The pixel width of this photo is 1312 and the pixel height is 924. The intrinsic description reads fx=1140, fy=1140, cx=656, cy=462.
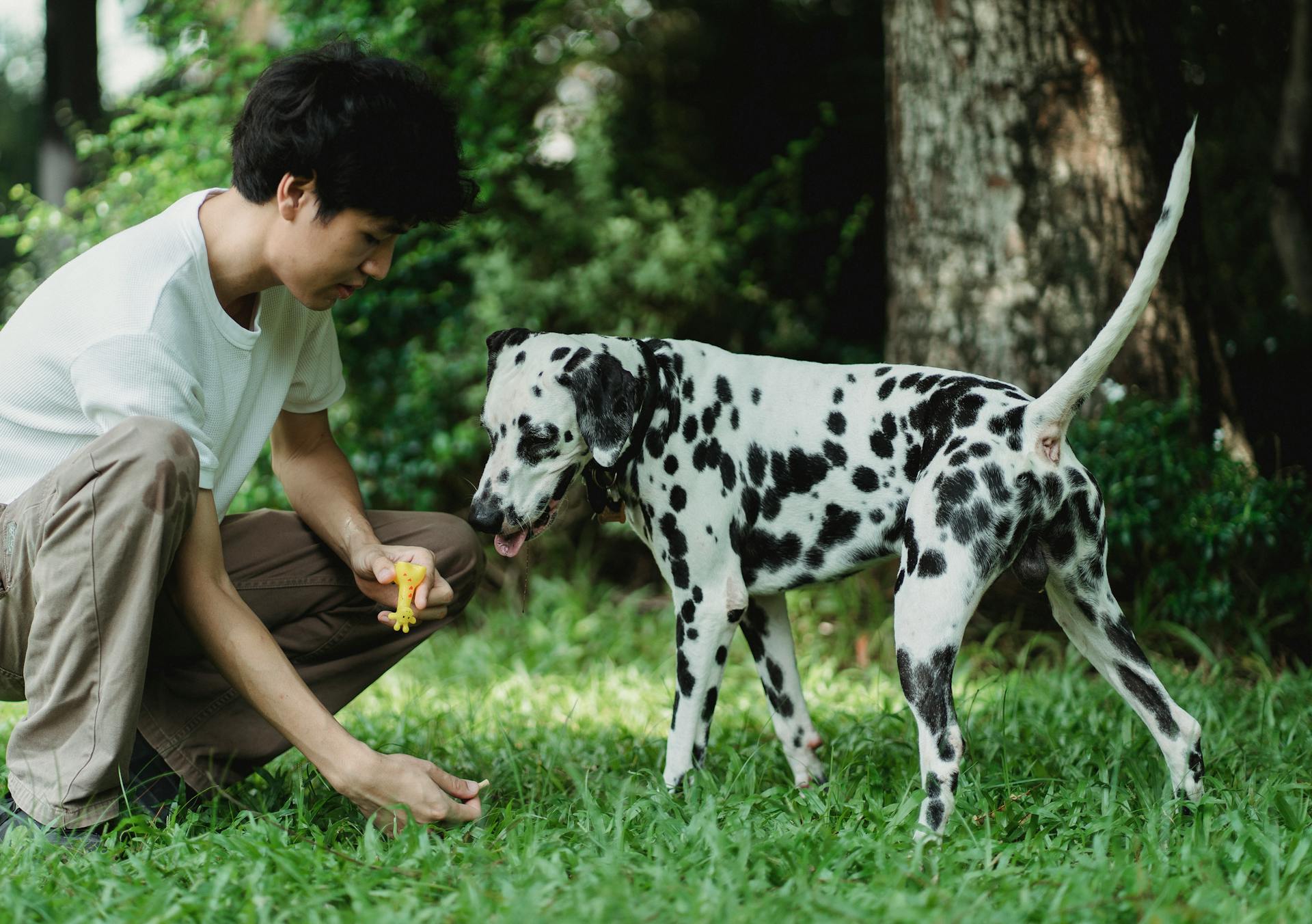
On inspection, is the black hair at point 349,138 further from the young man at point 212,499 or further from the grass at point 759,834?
the grass at point 759,834

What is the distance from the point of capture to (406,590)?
2912 millimetres

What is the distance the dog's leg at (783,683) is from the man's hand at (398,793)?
1058 mm

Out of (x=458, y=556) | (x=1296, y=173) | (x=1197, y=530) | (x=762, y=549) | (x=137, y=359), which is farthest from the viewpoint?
(x=1296, y=173)

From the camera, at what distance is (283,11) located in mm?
6621

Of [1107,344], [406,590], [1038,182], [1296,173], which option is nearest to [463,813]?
[406,590]

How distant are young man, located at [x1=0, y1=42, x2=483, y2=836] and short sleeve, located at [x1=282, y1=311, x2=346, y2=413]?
31 mm

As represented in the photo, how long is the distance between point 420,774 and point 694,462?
3.64ft

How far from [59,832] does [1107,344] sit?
2.68 m

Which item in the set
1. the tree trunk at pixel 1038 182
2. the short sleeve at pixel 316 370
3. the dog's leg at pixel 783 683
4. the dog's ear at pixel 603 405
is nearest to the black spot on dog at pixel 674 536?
the dog's ear at pixel 603 405

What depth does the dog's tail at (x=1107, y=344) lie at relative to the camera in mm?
2617

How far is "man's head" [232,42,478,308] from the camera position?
2.74 metres

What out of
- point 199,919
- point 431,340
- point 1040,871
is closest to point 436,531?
point 199,919

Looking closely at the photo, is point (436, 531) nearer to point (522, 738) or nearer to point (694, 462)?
point (694, 462)

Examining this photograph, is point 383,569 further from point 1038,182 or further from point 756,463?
point 1038,182
